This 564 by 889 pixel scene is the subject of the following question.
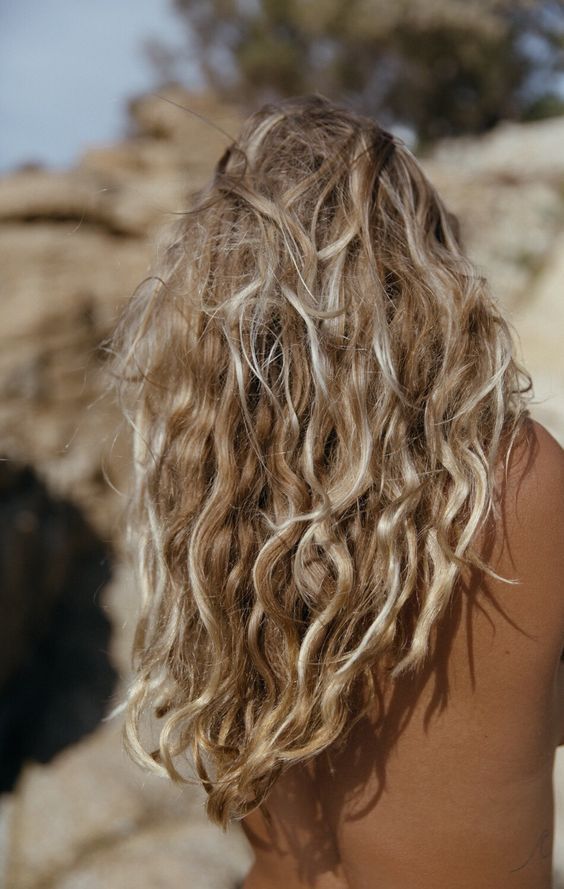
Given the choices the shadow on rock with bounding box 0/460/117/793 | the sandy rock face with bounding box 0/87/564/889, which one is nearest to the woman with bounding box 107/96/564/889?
the sandy rock face with bounding box 0/87/564/889

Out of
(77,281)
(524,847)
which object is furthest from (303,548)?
(77,281)

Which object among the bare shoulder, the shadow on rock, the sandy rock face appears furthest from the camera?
the shadow on rock

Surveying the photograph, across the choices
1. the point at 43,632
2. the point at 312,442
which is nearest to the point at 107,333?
the point at 43,632

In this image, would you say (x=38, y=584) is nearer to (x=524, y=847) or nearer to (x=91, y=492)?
(x=91, y=492)

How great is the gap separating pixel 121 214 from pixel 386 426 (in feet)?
18.3

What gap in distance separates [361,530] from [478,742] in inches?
14.6

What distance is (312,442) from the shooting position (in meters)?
1.15

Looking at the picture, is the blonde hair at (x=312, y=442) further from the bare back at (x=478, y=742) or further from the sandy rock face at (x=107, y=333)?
the sandy rock face at (x=107, y=333)

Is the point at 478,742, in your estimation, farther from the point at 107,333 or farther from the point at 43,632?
the point at 107,333

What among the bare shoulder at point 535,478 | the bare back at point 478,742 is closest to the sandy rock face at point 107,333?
the bare shoulder at point 535,478

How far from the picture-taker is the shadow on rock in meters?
3.44

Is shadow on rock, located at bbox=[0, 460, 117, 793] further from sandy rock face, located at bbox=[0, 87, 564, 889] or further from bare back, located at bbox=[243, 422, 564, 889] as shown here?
bare back, located at bbox=[243, 422, 564, 889]

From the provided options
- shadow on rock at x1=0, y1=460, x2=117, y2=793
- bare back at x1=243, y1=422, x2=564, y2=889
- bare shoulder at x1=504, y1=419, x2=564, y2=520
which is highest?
bare shoulder at x1=504, y1=419, x2=564, y2=520

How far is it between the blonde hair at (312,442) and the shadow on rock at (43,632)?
2423 millimetres
